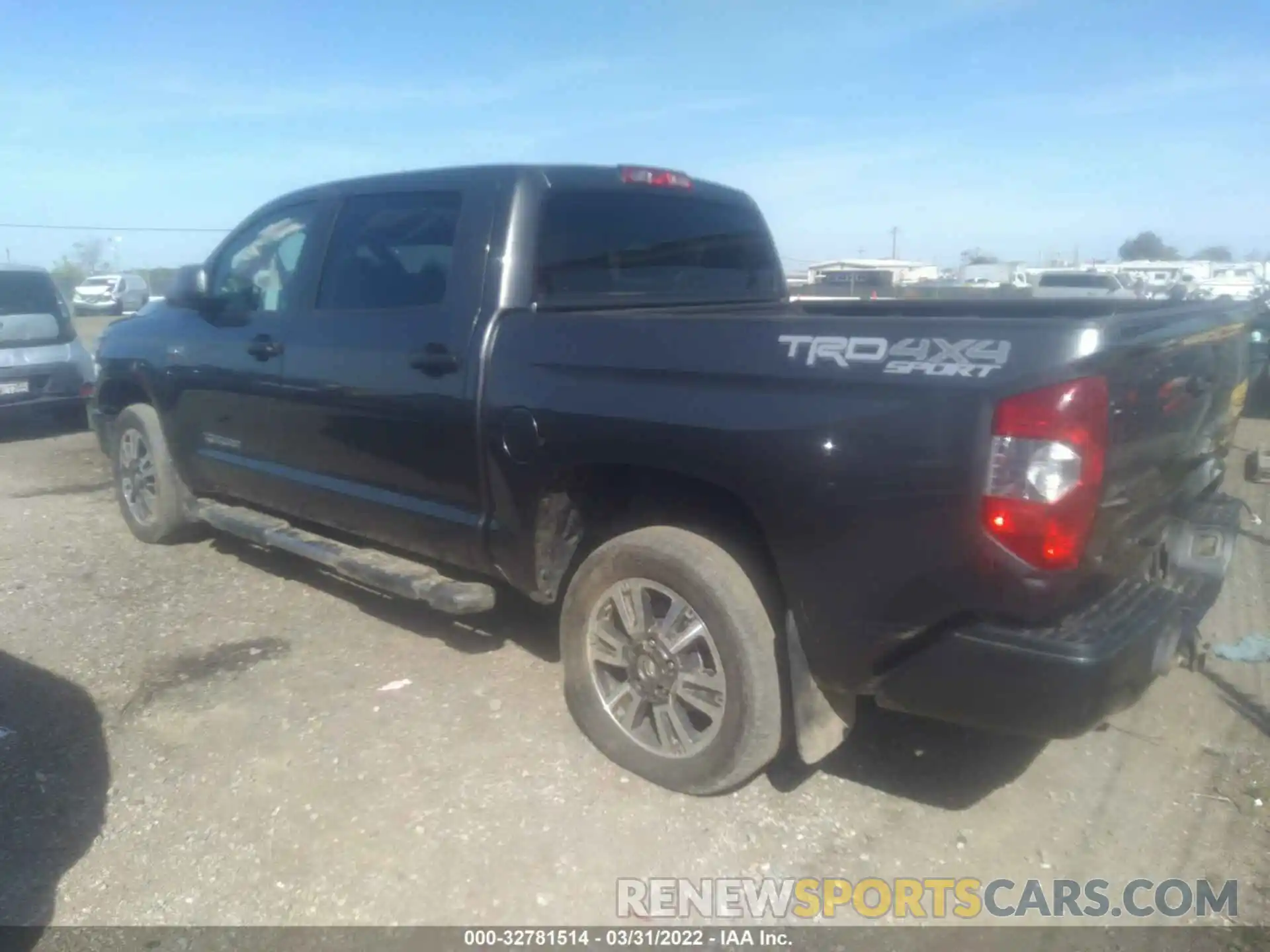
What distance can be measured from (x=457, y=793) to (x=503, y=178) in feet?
7.27

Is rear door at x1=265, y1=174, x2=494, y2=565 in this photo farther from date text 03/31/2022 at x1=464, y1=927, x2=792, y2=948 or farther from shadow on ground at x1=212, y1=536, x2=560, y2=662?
date text 03/31/2022 at x1=464, y1=927, x2=792, y2=948

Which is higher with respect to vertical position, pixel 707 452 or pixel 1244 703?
pixel 707 452

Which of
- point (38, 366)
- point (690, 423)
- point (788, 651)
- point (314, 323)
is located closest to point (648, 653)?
point (788, 651)

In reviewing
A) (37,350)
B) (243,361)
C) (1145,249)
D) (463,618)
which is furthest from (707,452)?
(1145,249)

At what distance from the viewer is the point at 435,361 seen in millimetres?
3936

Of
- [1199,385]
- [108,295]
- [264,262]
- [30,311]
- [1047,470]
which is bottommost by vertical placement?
[108,295]

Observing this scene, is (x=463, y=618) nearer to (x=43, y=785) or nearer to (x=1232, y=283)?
(x=43, y=785)

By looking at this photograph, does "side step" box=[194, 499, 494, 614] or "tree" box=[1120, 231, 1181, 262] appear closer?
"side step" box=[194, 499, 494, 614]

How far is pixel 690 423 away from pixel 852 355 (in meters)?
0.55

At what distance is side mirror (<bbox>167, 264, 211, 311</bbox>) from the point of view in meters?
5.25

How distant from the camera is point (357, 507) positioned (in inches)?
177

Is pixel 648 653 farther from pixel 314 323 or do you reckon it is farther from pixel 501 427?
pixel 314 323

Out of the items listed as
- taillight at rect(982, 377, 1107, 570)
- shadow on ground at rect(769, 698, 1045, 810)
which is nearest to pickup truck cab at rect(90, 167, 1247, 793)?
taillight at rect(982, 377, 1107, 570)

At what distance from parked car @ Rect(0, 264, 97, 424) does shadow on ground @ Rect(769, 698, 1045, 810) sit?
9617 millimetres
